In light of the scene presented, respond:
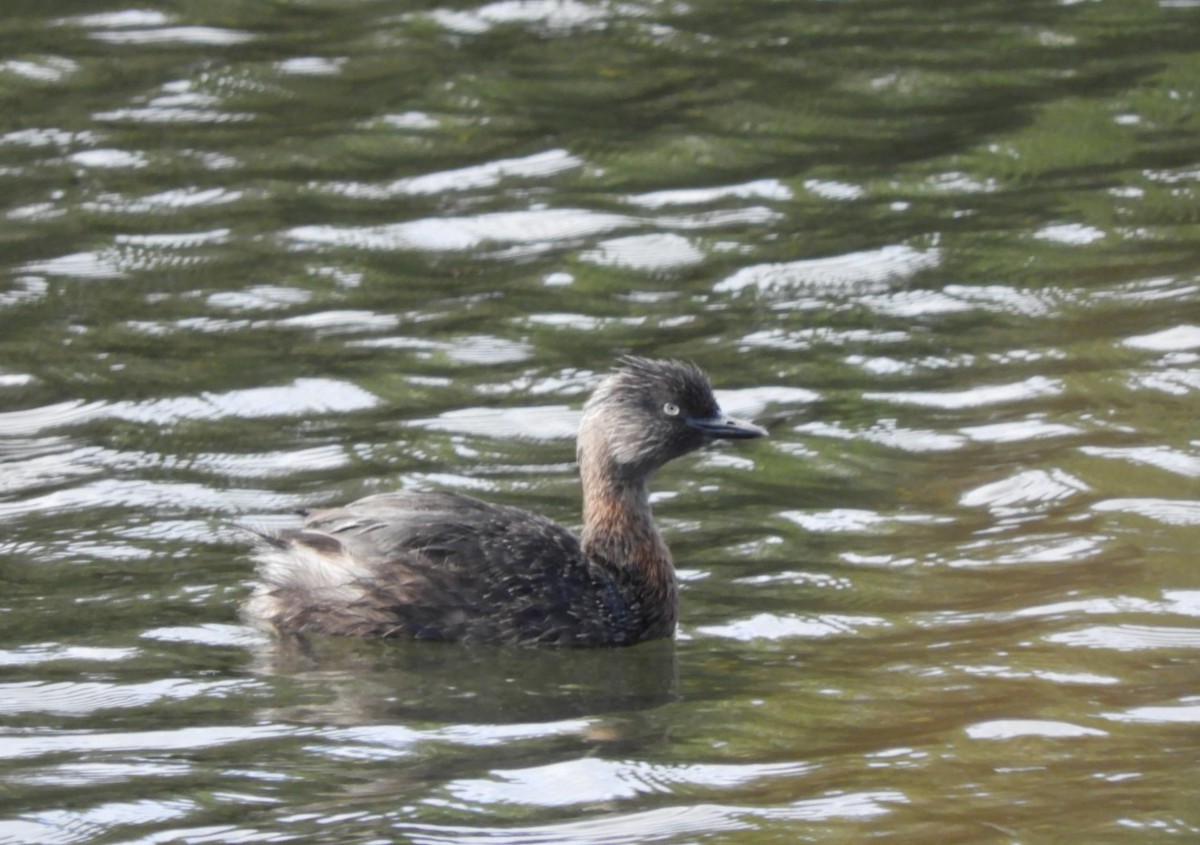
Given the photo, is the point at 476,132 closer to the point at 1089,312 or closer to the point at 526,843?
the point at 1089,312

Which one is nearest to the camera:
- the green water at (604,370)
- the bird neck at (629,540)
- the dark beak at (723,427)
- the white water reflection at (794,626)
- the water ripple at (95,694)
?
the green water at (604,370)

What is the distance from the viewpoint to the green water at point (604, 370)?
19.9ft

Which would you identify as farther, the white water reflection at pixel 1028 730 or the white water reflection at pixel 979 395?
the white water reflection at pixel 979 395

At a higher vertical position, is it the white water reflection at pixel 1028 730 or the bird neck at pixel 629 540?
the bird neck at pixel 629 540

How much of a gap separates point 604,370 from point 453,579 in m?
2.31

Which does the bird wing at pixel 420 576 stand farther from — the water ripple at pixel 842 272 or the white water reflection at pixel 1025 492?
the water ripple at pixel 842 272

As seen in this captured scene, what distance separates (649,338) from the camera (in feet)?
33.0

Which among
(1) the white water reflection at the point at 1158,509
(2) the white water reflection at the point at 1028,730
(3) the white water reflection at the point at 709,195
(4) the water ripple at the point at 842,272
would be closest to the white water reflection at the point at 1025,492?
(1) the white water reflection at the point at 1158,509

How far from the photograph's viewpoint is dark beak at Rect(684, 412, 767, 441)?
8.05 m

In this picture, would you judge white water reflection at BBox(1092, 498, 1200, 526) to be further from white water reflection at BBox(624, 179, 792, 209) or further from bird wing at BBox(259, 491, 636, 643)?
white water reflection at BBox(624, 179, 792, 209)

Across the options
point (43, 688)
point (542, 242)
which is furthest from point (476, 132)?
point (43, 688)

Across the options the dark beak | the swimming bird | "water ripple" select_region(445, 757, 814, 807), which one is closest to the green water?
"water ripple" select_region(445, 757, 814, 807)

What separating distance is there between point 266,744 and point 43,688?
2.88 ft

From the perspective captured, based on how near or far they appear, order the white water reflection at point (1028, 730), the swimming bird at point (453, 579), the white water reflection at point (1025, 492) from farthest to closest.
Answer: the white water reflection at point (1025, 492)
the swimming bird at point (453, 579)
the white water reflection at point (1028, 730)
